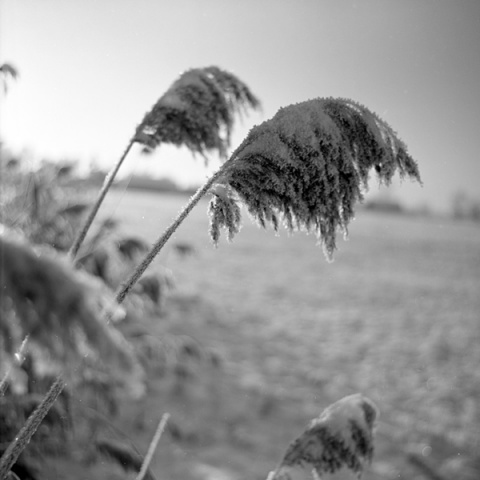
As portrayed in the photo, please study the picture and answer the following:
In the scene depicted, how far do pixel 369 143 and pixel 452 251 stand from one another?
23708mm

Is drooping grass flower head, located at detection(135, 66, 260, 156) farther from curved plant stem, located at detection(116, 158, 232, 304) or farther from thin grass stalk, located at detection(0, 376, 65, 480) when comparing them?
thin grass stalk, located at detection(0, 376, 65, 480)

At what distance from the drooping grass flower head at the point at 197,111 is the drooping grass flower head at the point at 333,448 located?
1.13 m

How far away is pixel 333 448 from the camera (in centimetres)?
182

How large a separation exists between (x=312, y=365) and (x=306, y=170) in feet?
17.5

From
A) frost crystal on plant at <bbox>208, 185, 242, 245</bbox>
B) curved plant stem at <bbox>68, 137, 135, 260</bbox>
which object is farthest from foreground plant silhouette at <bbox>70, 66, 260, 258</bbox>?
frost crystal on plant at <bbox>208, 185, 242, 245</bbox>

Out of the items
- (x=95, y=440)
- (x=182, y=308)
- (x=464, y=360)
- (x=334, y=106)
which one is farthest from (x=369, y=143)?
(x=182, y=308)

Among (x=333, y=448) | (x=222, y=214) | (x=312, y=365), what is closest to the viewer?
(x=222, y=214)

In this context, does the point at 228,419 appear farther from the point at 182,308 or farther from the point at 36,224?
the point at 182,308

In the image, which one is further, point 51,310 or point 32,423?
point 32,423

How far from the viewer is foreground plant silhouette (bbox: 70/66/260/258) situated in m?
1.95

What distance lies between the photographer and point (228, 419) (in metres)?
4.59

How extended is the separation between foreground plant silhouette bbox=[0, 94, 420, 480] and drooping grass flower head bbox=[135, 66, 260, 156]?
62 cm

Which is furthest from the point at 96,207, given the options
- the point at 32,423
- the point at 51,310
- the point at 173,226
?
the point at 51,310

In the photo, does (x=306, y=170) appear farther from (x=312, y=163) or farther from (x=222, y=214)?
(x=222, y=214)
